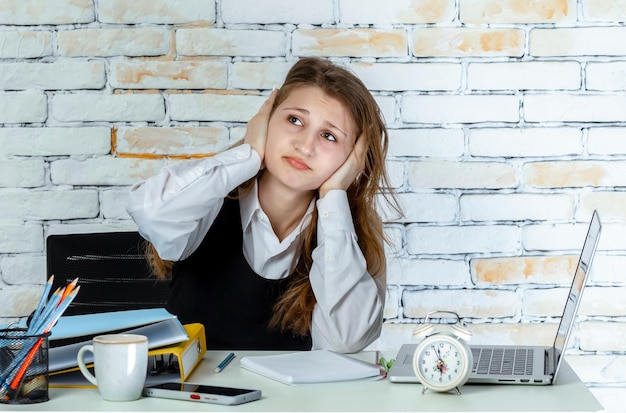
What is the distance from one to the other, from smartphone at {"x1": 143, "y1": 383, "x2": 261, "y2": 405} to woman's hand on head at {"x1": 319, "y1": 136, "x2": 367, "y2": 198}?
0.77 m

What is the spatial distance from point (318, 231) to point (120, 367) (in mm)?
799

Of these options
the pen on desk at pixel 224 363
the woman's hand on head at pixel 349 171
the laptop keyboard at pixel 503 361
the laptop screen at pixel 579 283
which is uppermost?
the woman's hand on head at pixel 349 171

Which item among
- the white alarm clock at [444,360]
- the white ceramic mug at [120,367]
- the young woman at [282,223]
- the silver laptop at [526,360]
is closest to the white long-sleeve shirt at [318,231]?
the young woman at [282,223]

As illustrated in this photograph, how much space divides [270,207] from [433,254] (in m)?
0.54

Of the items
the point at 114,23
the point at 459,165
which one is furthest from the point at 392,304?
the point at 114,23

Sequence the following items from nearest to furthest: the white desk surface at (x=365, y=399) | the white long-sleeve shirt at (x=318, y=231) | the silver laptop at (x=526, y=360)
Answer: the white desk surface at (x=365, y=399), the silver laptop at (x=526, y=360), the white long-sleeve shirt at (x=318, y=231)

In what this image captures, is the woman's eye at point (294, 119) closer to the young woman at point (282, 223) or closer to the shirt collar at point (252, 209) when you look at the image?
the young woman at point (282, 223)

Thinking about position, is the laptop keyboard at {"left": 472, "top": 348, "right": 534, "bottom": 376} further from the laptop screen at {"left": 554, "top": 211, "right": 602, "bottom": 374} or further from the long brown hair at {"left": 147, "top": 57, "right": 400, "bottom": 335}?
the long brown hair at {"left": 147, "top": 57, "right": 400, "bottom": 335}

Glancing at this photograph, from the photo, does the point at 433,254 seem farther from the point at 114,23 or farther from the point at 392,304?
the point at 114,23

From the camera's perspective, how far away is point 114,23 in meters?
2.20

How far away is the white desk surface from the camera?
1126 millimetres

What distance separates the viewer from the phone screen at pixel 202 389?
1172 millimetres

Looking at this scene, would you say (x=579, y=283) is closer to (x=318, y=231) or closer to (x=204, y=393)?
(x=204, y=393)

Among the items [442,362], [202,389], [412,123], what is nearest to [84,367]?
[202,389]
